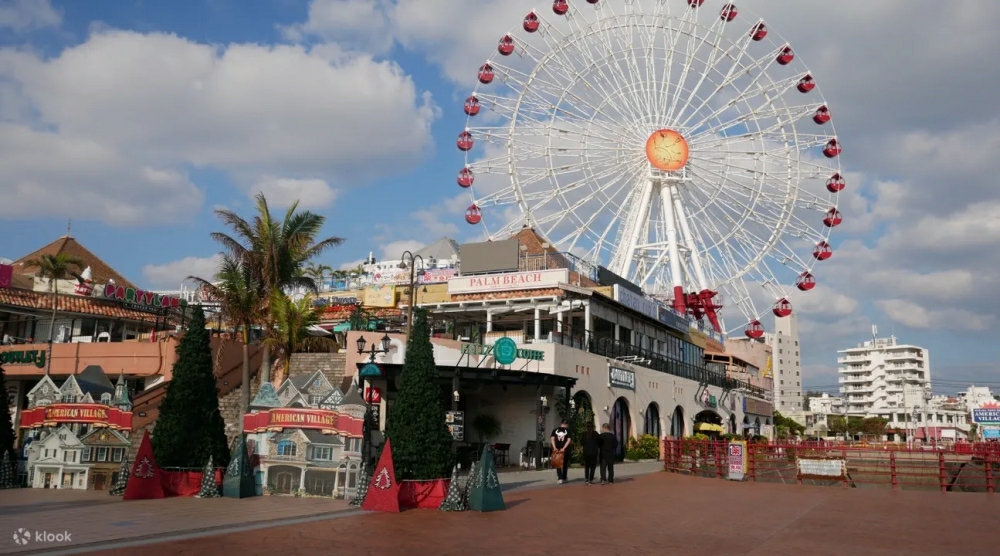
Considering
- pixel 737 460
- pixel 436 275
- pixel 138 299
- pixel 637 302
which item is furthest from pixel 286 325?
pixel 637 302

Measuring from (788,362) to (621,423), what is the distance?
417ft

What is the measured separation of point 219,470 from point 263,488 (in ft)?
3.21

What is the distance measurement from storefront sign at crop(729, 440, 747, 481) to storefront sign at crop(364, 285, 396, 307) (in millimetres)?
20392

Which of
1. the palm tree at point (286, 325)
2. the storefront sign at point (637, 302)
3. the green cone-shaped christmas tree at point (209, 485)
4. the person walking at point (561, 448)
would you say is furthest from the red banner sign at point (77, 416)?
the storefront sign at point (637, 302)

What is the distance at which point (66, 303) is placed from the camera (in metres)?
37.8

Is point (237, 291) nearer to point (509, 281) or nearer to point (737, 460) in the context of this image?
point (509, 281)

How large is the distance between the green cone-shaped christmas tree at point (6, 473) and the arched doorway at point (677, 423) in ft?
98.1

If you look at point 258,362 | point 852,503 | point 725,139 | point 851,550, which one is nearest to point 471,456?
point 258,362

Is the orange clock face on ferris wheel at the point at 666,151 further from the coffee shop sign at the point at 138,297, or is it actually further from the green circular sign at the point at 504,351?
the coffee shop sign at the point at 138,297

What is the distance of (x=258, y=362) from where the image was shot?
3197 centimetres

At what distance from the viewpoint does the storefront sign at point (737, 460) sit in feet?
80.6

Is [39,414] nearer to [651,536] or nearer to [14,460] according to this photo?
[14,460]

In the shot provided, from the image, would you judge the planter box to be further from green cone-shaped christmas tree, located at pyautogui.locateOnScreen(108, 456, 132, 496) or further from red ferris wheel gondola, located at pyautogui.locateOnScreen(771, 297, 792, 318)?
red ferris wheel gondola, located at pyautogui.locateOnScreen(771, 297, 792, 318)

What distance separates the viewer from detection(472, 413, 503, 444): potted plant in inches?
1161
